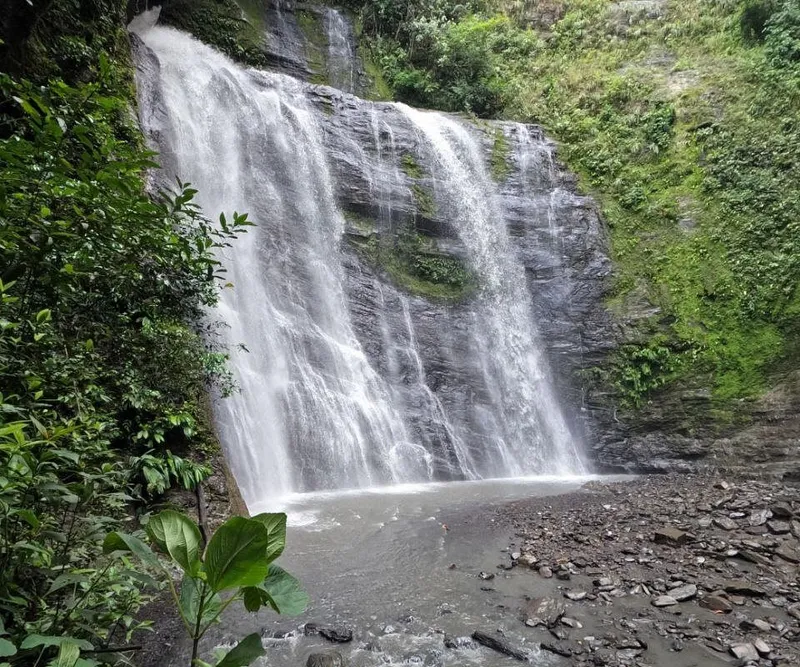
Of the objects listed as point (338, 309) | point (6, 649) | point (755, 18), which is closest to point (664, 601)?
point (6, 649)

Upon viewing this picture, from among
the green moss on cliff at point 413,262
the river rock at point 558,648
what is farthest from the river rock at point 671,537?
the green moss on cliff at point 413,262

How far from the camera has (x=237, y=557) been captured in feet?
4.63

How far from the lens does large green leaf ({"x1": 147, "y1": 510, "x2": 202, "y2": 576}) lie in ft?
5.02

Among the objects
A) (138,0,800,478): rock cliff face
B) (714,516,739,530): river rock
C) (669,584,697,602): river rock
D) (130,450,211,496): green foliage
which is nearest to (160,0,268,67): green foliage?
(138,0,800,478): rock cliff face

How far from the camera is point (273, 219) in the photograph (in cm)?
1296

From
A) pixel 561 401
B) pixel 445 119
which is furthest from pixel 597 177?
pixel 561 401

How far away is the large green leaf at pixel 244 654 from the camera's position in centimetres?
146

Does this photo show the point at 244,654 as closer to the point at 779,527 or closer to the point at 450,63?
the point at 779,527

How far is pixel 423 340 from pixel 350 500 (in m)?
5.30

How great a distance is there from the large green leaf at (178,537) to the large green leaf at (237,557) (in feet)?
0.45

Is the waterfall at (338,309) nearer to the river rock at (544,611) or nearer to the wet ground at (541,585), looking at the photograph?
the wet ground at (541,585)

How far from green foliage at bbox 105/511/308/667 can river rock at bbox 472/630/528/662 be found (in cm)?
289

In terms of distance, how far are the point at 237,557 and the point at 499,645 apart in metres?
3.31

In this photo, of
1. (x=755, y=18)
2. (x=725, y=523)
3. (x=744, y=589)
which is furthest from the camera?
(x=755, y=18)
